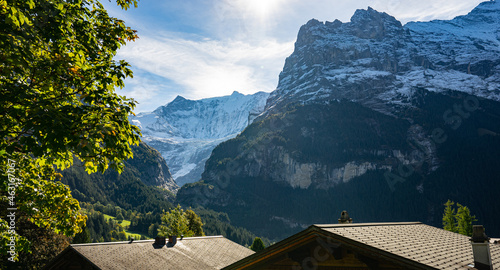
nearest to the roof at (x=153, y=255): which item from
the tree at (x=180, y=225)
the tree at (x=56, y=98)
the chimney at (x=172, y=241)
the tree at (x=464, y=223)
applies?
the chimney at (x=172, y=241)

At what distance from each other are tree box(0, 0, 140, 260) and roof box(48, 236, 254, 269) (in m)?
11.1

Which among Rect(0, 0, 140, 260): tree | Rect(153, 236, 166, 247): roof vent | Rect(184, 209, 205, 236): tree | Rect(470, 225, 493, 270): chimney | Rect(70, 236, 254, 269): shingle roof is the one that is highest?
Rect(0, 0, 140, 260): tree

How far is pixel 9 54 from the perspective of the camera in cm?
798

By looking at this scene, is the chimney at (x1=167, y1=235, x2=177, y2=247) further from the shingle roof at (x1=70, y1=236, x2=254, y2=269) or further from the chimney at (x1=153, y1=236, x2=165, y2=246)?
the chimney at (x1=153, y1=236, x2=165, y2=246)

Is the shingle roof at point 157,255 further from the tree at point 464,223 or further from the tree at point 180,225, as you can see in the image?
the tree at point 464,223

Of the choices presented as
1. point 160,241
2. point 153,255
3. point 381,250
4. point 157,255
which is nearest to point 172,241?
point 160,241

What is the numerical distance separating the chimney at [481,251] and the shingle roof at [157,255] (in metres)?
18.0

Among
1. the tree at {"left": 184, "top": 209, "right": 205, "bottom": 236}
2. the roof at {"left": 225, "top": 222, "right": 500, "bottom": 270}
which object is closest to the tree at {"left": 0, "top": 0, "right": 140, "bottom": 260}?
the roof at {"left": 225, "top": 222, "right": 500, "bottom": 270}

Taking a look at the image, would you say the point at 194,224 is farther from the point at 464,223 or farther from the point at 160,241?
the point at 464,223

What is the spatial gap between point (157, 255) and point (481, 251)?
64.6ft

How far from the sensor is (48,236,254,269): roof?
21516 millimetres

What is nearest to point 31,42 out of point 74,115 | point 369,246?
point 74,115

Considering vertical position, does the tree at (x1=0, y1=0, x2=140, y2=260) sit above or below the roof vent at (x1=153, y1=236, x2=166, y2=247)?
above

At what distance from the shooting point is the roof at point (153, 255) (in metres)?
21.5
